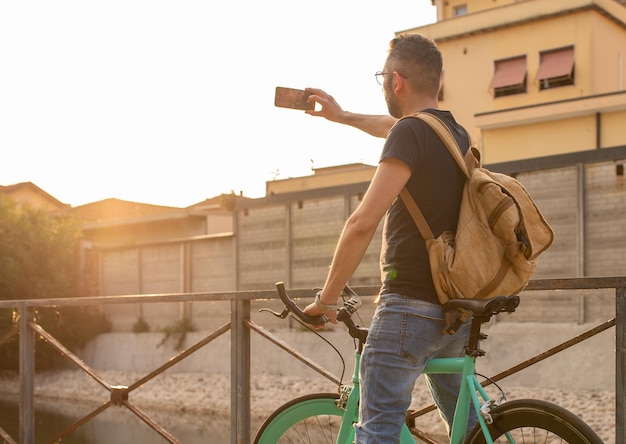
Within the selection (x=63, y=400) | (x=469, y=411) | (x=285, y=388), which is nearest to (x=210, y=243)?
(x=285, y=388)

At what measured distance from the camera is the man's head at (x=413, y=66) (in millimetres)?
2629

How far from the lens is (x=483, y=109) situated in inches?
1136

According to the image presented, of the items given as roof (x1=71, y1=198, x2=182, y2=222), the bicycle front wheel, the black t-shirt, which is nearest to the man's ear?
the black t-shirt

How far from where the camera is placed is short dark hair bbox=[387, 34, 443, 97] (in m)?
2.63

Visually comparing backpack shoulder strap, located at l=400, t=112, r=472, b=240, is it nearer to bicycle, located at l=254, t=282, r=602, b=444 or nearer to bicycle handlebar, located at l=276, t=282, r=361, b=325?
bicycle, located at l=254, t=282, r=602, b=444

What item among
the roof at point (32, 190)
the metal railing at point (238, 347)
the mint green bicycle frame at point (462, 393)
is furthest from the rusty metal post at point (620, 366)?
the roof at point (32, 190)

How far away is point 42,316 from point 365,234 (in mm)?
21796

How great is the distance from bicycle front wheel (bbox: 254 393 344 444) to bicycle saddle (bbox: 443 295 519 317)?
714 mm

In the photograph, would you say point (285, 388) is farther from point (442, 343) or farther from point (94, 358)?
point (442, 343)

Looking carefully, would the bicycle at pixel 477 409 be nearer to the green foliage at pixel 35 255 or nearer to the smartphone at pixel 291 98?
the smartphone at pixel 291 98

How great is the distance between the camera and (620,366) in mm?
2965

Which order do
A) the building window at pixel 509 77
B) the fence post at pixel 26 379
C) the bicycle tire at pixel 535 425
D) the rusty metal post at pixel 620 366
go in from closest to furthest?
the bicycle tire at pixel 535 425
the rusty metal post at pixel 620 366
the fence post at pixel 26 379
the building window at pixel 509 77

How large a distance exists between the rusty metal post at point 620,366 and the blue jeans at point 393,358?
74cm

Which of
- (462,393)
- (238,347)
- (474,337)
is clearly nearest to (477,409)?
(462,393)
